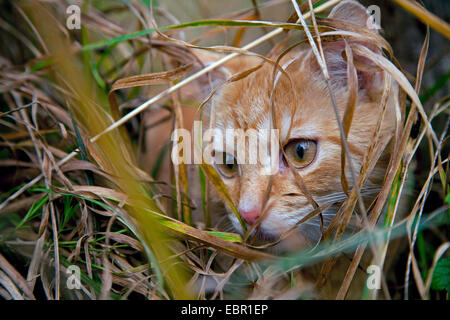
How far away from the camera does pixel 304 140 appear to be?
115 centimetres

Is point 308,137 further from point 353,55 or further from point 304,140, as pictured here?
point 353,55

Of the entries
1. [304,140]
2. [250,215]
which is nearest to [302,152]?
[304,140]

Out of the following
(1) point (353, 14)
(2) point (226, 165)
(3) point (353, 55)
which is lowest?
(2) point (226, 165)

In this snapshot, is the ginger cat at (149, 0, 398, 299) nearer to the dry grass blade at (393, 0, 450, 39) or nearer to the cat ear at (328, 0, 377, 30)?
the cat ear at (328, 0, 377, 30)

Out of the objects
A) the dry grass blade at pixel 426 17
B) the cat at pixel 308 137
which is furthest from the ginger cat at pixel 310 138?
the dry grass blade at pixel 426 17

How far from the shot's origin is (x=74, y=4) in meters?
1.65

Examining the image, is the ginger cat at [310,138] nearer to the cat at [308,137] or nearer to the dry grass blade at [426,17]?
the cat at [308,137]

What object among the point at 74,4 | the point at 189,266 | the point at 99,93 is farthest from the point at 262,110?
the point at 74,4

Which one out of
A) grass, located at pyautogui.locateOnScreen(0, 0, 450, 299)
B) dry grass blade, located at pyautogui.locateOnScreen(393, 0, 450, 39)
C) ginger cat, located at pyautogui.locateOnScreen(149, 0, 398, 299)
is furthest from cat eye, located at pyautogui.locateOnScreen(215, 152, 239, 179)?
dry grass blade, located at pyautogui.locateOnScreen(393, 0, 450, 39)

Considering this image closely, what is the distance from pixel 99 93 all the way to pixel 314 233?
992 mm

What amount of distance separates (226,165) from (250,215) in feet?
0.98

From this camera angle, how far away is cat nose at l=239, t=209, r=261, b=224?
1.08m

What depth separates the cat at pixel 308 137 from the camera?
1.07 meters
